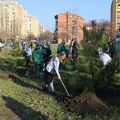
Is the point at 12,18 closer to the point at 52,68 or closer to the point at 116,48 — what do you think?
the point at 116,48

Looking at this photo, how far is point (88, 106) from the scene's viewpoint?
30.4ft

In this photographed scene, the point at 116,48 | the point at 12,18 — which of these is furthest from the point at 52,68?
the point at 12,18

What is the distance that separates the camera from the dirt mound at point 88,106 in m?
8.99

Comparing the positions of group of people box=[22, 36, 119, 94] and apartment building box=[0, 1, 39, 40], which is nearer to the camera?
group of people box=[22, 36, 119, 94]

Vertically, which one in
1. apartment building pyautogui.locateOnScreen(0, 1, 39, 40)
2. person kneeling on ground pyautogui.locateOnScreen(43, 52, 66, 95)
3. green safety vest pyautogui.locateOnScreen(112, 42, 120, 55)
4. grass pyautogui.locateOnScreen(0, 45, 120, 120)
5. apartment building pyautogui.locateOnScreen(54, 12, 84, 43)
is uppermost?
apartment building pyautogui.locateOnScreen(0, 1, 39, 40)

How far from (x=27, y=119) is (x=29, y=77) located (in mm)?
7461

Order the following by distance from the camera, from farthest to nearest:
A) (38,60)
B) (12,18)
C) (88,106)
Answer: (12,18), (38,60), (88,106)

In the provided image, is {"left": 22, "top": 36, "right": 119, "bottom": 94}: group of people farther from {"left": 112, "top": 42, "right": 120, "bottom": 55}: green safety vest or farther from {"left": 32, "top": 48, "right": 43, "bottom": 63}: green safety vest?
{"left": 112, "top": 42, "right": 120, "bottom": 55}: green safety vest

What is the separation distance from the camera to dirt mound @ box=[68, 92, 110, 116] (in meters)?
8.99

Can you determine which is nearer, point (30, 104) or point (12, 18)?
point (30, 104)

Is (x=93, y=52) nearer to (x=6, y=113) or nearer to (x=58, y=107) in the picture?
(x=58, y=107)

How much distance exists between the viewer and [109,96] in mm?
11688

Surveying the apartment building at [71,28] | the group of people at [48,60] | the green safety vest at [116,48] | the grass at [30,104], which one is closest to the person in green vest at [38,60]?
the group of people at [48,60]

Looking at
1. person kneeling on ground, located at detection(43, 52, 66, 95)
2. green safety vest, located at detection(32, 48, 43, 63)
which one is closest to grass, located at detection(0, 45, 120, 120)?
person kneeling on ground, located at detection(43, 52, 66, 95)
